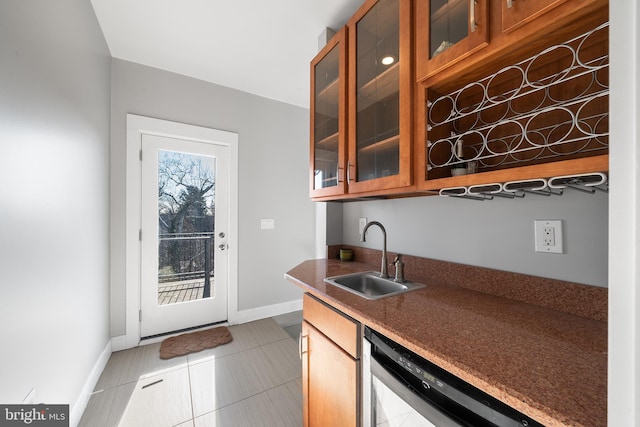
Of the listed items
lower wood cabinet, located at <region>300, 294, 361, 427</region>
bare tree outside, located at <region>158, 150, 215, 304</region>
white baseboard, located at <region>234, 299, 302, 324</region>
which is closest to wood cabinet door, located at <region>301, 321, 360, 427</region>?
lower wood cabinet, located at <region>300, 294, 361, 427</region>

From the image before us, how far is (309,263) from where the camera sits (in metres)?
1.81

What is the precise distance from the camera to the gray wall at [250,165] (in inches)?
88.2

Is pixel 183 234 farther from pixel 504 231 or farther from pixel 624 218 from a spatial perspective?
pixel 624 218

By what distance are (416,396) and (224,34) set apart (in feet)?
8.34

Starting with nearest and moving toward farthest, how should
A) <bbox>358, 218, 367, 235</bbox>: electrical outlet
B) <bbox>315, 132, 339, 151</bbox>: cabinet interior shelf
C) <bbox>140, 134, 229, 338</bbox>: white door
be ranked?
<bbox>315, 132, 339, 151</bbox>: cabinet interior shelf
<bbox>358, 218, 367, 235</bbox>: electrical outlet
<bbox>140, 134, 229, 338</bbox>: white door

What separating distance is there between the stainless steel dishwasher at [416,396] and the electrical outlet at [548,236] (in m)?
0.67

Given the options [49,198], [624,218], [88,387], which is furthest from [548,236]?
[88,387]

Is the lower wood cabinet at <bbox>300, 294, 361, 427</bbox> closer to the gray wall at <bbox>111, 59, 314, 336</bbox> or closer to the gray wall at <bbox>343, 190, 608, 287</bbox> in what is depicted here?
the gray wall at <bbox>343, 190, 608, 287</bbox>

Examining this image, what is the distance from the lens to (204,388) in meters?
1.75

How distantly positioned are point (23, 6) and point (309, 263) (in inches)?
71.7

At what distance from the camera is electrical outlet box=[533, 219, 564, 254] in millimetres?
912

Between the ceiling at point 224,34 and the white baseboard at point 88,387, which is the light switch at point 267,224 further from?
the white baseboard at point 88,387

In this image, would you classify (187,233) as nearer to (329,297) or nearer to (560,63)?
(329,297)

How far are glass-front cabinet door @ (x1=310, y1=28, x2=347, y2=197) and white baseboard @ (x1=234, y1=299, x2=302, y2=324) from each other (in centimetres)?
178
